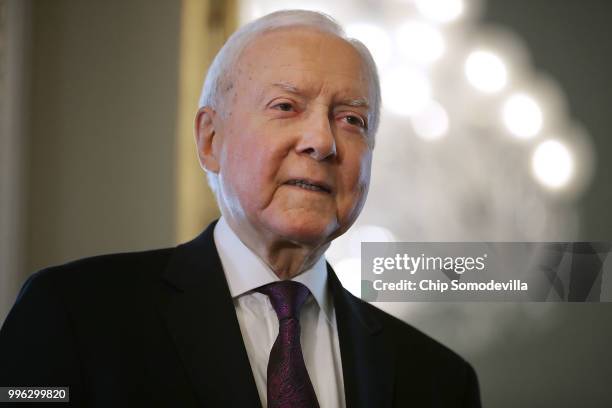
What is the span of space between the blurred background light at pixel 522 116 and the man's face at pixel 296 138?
123cm

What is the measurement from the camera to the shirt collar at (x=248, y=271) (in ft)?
4.23

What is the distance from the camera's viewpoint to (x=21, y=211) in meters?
2.12

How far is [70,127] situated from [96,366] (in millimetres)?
1300

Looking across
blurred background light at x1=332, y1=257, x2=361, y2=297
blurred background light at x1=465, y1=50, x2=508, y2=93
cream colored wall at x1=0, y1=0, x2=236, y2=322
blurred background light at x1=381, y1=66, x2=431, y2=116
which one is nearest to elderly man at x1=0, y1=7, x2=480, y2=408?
blurred background light at x1=332, y1=257, x2=361, y2=297

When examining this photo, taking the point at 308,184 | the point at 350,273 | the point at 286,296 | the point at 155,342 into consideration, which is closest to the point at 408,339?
the point at 286,296

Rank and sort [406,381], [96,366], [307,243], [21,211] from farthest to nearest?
[21,211], [406,381], [307,243], [96,366]

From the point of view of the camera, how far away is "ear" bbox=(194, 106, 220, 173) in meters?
1.38

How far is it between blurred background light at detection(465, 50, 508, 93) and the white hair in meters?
1.16

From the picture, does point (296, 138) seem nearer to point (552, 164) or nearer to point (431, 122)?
point (431, 122)

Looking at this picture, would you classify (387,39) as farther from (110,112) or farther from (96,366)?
(96,366)

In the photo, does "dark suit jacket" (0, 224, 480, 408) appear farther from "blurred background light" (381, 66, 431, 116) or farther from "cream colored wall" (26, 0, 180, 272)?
"blurred background light" (381, 66, 431, 116)

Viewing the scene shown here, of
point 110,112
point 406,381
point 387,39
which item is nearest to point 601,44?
point 387,39

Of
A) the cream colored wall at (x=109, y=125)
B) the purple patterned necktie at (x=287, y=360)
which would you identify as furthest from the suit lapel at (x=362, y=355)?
the cream colored wall at (x=109, y=125)

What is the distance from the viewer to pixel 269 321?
4.15 feet
